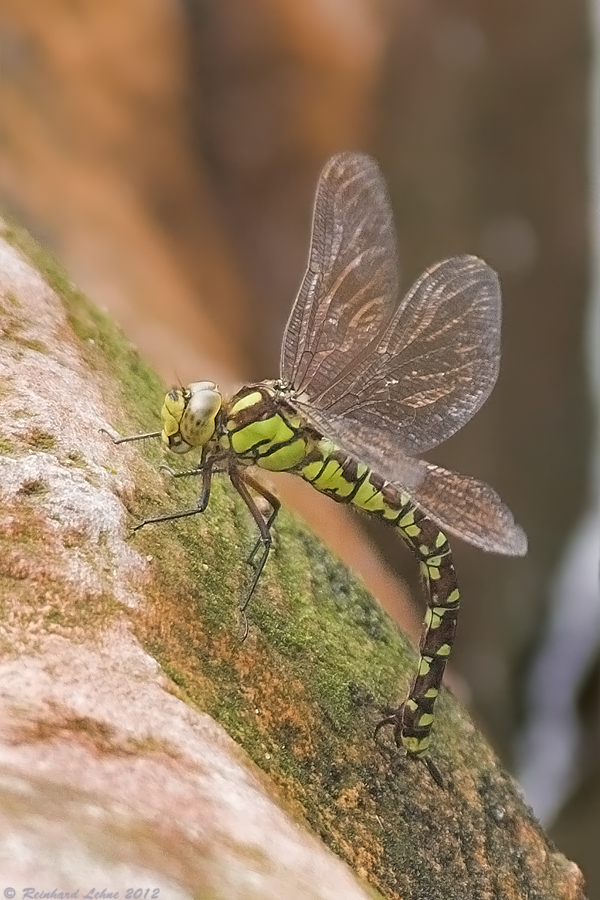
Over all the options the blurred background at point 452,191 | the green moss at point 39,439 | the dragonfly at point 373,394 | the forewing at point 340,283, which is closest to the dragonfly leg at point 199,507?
the dragonfly at point 373,394

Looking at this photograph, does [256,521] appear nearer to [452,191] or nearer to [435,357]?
[435,357]

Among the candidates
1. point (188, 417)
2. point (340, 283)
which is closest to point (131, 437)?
point (188, 417)

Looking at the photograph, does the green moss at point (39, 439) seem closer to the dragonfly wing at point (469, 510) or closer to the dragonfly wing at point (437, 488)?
the dragonfly wing at point (437, 488)

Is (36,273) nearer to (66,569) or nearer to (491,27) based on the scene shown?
(66,569)

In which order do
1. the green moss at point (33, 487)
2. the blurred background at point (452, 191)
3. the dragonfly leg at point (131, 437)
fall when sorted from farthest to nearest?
1. the blurred background at point (452, 191)
2. the dragonfly leg at point (131, 437)
3. the green moss at point (33, 487)

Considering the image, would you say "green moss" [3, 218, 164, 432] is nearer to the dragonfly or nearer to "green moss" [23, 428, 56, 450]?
the dragonfly

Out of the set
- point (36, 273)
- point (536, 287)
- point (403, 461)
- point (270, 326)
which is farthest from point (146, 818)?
point (536, 287)

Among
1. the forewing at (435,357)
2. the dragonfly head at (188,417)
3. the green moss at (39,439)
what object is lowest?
the green moss at (39,439)
